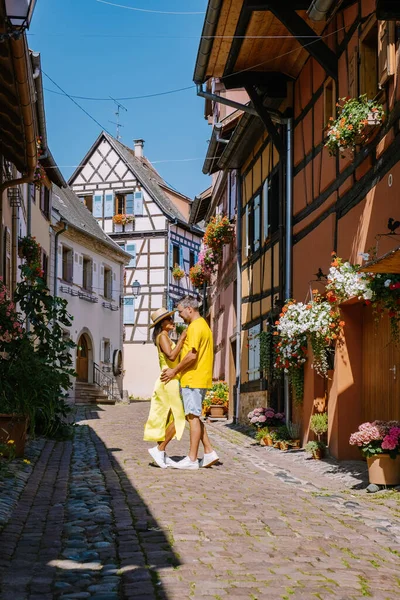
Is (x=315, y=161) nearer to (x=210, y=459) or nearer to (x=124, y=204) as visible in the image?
(x=210, y=459)

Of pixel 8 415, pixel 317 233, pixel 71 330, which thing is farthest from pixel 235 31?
pixel 71 330

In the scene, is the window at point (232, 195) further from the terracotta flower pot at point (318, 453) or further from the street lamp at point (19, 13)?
the street lamp at point (19, 13)

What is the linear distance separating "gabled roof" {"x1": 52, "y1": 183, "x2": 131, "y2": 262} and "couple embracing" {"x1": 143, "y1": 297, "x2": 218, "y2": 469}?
783 inches

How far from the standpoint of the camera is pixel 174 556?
4.87 m

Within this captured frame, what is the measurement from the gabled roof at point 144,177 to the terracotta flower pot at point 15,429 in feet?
99.2

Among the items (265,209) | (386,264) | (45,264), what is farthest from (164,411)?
(45,264)

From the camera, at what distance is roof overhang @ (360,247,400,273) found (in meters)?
7.05

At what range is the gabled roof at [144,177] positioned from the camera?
131ft

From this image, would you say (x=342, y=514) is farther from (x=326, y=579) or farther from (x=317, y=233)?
(x=317, y=233)

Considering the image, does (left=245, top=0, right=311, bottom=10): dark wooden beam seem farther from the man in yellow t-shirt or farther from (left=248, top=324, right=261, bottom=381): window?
(left=248, top=324, right=261, bottom=381): window

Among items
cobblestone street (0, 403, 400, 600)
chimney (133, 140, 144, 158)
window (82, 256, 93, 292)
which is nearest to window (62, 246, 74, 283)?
window (82, 256, 93, 292)

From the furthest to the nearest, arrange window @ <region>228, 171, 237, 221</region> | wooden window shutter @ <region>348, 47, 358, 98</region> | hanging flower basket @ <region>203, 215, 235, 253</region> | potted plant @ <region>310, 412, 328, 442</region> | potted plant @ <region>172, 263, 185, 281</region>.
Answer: potted plant @ <region>172, 263, 185, 281</region> → hanging flower basket @ <region>203, 215, 235, 253</region> → window @ <region>228, 171, 237, 221</region> → potted plant @ <region>310, 412, 328, 442</region> → wooden window shutter @ <region>348, 47, 358, 98</region>

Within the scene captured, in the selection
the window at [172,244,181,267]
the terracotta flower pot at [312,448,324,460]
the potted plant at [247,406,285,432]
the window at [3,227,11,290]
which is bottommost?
the terracotta flower pot at [312,448,324,460]

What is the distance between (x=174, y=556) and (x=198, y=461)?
4.49m
